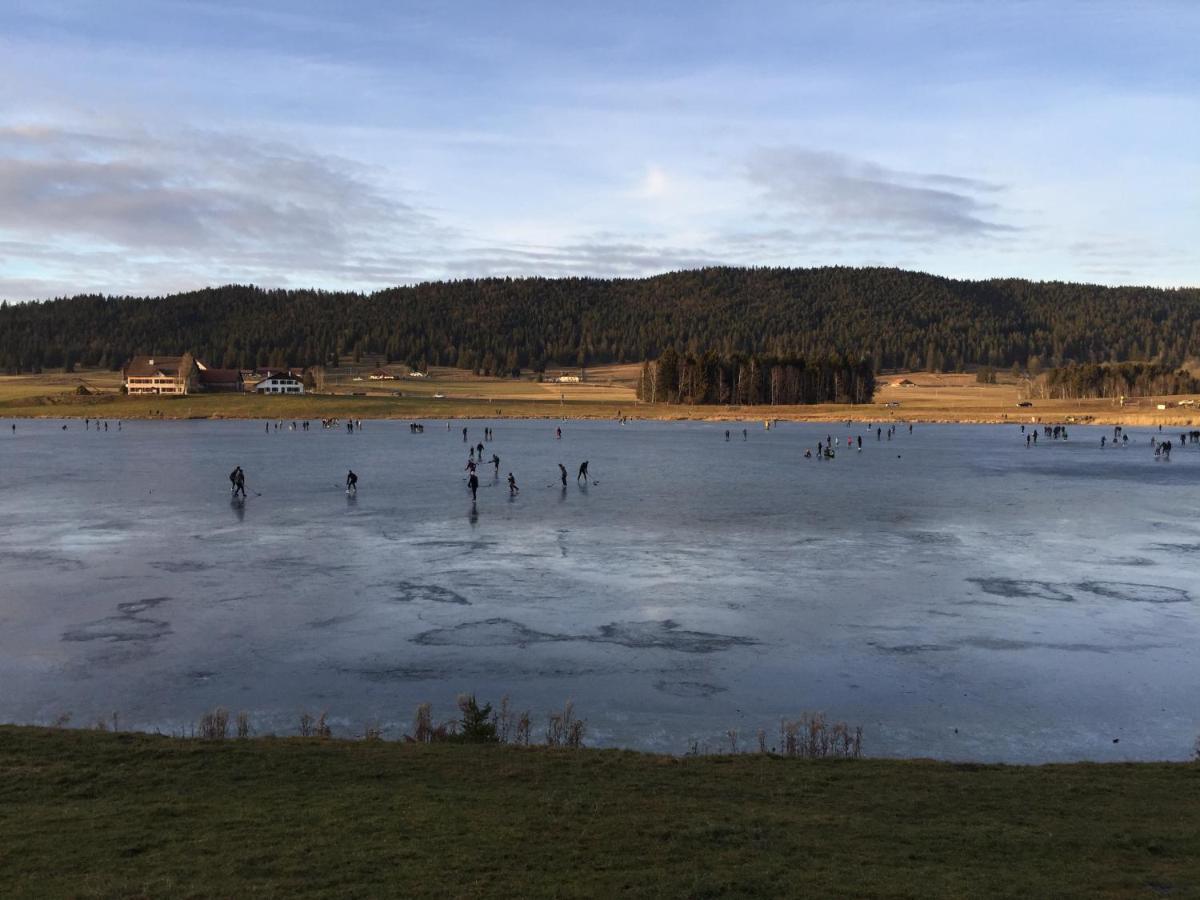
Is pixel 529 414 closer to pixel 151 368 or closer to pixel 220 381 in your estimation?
pixel 220 381

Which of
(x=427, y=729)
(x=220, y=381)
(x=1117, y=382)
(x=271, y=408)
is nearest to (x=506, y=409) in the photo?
(x=271, y=408)

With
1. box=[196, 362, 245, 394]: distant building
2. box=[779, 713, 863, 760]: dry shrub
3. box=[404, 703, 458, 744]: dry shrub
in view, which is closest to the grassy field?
box=[196, 362, 245, 394]: distant building

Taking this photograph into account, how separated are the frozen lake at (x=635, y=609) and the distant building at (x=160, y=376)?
126652 millimetres

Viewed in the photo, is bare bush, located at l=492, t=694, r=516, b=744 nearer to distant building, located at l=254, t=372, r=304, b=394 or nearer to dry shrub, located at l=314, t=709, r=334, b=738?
dry shrub, located at l=314, t=709, r=334, b=738

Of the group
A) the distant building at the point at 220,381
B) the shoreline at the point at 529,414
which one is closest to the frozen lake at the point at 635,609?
the shoreline at the point at 529,414

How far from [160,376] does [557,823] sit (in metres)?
174

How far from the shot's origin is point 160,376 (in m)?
166

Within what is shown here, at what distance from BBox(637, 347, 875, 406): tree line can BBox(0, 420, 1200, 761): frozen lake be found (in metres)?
109

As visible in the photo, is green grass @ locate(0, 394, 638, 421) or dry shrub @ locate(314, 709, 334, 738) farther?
green grass @ locate(0, 394, 638, 421)

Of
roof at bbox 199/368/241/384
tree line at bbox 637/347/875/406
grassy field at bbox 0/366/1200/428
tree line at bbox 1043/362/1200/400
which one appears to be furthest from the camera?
roof at bbox 199/368/241/384

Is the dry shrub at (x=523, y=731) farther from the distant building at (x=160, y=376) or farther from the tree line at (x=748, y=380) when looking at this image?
the distant building at (x=160, y=376)

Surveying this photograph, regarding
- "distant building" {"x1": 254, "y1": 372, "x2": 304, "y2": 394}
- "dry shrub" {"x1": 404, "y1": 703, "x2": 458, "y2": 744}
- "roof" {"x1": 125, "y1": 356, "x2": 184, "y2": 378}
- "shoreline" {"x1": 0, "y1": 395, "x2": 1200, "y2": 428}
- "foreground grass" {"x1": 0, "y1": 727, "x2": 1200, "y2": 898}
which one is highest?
"roof" {"x1": 125, "y1": 356, "x2": 184, "y2": 378}

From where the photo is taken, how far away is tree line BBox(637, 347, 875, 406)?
151625 millimetres

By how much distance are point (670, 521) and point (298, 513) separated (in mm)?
12529
